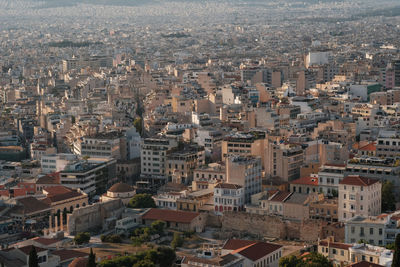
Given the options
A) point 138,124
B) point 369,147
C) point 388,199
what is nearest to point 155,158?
point 369,147

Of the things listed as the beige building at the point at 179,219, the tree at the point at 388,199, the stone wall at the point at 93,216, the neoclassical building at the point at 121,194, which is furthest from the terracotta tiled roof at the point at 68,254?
the tree at the point at 388,199

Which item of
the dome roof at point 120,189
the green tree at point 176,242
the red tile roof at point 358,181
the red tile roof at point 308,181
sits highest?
the red tile roof at point 358,181

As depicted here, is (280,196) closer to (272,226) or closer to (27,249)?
(272,226)

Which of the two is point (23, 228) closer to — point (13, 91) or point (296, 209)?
point (296, 209)

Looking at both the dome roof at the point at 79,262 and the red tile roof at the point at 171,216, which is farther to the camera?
the red tile roof at the point at 171,216

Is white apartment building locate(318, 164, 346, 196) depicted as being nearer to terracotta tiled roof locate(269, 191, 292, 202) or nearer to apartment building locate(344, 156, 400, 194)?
apartment building locate(344, 156, 400, 194)

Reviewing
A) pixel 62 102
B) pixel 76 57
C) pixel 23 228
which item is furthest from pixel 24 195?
pixel 76 57

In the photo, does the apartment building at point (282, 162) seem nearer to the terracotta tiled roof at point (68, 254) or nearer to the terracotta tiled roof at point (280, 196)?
the terracotta tiled roof at point (280, 196)
